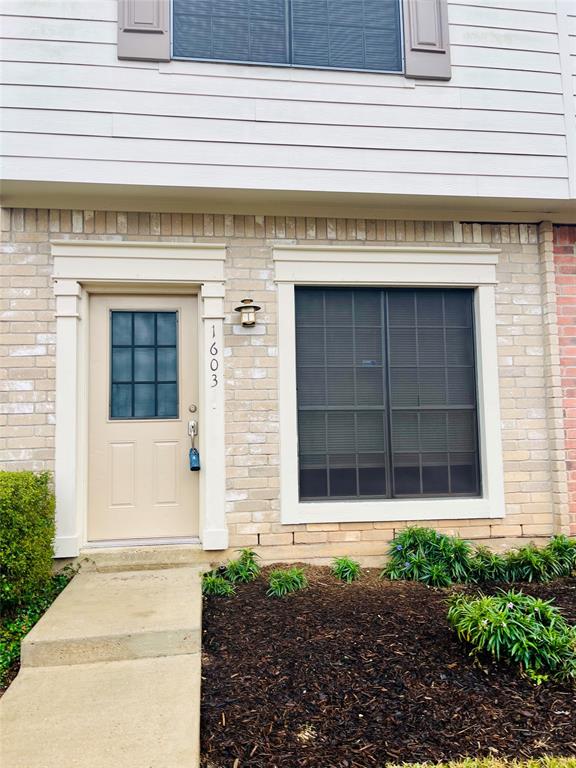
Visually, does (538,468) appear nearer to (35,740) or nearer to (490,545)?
(490,545)

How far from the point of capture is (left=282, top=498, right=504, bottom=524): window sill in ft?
14.0

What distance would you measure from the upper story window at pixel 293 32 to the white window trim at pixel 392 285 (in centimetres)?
152

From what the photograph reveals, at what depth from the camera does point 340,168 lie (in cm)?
415

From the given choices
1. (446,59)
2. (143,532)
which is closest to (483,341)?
(446,59)

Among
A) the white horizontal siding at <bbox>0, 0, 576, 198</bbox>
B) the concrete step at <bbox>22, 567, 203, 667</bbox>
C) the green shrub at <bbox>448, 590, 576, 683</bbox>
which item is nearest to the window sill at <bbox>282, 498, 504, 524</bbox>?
the concrete step at <bbox>22, 567, 203, 667</bbox>

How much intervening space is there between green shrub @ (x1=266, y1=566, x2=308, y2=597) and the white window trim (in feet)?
1.57

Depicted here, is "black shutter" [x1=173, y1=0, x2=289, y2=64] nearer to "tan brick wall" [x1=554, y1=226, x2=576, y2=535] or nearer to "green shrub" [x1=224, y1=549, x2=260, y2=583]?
"tan brick wall" [x1=554, y1=226, x2=576, y2=535]

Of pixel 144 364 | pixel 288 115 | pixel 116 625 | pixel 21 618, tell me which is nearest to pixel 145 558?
pixel 21 618

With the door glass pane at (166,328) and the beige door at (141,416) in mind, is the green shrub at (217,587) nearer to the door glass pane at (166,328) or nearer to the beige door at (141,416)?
the beige door at (141,416)

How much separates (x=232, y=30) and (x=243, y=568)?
4276mm

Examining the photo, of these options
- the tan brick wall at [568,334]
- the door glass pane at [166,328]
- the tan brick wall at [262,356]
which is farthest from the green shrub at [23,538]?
the tan brick wall at [568,334]

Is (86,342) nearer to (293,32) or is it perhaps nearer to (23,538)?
(23,538)

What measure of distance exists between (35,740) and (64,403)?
2445mm

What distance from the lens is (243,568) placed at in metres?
4.00
